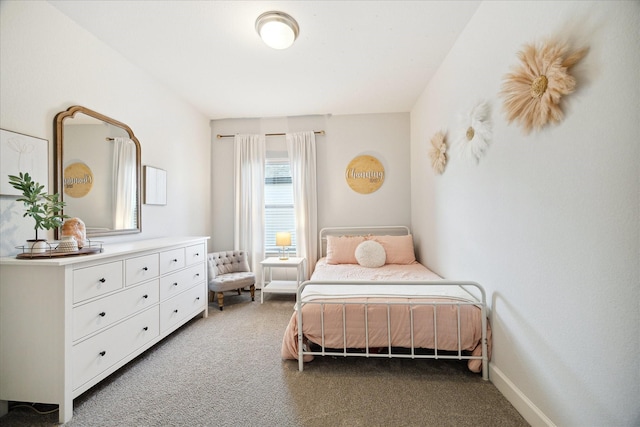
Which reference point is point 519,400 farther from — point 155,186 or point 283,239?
point 155,186

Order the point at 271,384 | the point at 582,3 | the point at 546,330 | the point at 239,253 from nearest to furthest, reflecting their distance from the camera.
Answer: the point at 582,3, the point at 546,330, the point at 271,384, the point at 239,253

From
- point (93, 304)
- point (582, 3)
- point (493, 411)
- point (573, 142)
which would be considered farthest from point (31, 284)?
point (582, 3)

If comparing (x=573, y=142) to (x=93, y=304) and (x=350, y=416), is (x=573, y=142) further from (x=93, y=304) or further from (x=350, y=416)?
(x=93, y=304)

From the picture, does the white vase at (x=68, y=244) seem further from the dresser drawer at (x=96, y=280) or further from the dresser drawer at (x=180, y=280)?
the dresser drawer at (x=180, y=280)

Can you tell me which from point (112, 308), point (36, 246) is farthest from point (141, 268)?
point (36, 246)

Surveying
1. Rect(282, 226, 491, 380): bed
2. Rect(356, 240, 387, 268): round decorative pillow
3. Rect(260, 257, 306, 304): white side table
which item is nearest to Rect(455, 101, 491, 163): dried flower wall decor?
Rect(282, 226, 491, 380): bed

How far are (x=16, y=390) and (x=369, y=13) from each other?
10.8 feet

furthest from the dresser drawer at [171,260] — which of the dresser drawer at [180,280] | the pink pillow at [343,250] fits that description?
the pink pillow at [343,250]

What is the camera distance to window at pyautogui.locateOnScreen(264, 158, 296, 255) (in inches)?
159

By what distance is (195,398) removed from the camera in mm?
1686

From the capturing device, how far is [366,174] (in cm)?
389

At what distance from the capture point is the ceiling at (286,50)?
74.7 inches

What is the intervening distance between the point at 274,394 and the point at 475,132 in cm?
228

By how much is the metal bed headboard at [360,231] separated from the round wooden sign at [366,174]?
0.55 metres
